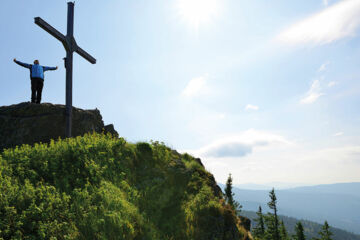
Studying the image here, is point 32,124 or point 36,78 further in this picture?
point 36,78

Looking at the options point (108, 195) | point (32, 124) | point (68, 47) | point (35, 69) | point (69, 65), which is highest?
point (68, 47)

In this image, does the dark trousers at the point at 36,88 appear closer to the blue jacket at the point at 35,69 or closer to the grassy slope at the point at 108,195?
the blue jacket at the point at 35,69

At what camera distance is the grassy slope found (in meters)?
5.79

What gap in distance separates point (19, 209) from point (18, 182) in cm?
126

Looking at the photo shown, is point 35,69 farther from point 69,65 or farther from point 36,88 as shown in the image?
point 69,65

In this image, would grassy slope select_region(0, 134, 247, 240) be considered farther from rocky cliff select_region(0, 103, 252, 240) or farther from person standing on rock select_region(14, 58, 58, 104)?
person standing on rock select_region(14, 58, 58, 104)

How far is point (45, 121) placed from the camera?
11.6 m

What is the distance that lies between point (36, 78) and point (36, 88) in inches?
20.9

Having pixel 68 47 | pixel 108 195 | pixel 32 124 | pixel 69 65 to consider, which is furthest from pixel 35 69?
pixel 108 195

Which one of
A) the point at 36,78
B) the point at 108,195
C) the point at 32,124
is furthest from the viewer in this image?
the point at 36,78

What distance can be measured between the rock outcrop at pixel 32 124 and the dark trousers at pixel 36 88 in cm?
71

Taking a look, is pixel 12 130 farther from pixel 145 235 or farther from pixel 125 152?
pixel 145 235

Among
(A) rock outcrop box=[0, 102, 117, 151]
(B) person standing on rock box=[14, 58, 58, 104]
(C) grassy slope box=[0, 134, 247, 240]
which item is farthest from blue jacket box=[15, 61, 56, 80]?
(C) grassy slope box=[0, 134, 247, 240]

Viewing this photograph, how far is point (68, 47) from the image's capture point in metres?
12.6
